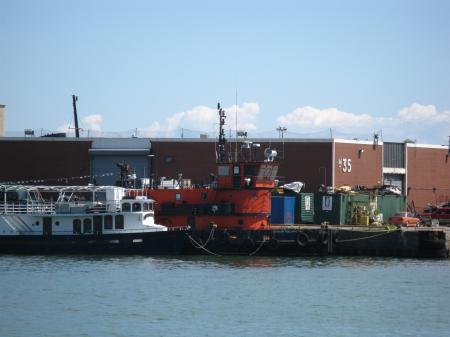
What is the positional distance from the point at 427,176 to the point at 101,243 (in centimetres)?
4043

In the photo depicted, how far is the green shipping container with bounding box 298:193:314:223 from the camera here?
73250 millimetres

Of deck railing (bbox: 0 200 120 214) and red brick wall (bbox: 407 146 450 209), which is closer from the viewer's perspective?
deck railing (bbox: 0 200 120 214)

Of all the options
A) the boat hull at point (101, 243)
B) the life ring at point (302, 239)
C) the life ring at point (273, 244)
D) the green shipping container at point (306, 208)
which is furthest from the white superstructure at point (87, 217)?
the green shipping container at point (306, 208)

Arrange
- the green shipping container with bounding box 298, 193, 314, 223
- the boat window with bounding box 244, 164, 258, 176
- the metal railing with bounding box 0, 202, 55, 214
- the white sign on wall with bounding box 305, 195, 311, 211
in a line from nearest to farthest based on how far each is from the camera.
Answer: the boat window with bounding box 244, 164, 258, 176, the metal railing with bounding box 0, 202, 55, 214, the green shipping container with bounding box 298, 193, 314, 223, the white sign on wall with bounding box 305, 195, 311, 211

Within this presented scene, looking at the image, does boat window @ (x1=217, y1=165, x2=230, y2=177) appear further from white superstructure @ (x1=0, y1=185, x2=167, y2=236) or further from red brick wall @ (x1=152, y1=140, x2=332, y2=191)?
red brick wall @ (x1=152, y1=140, x2=332, y2=191)

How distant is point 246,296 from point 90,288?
22.7 ft

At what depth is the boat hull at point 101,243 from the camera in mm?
60062

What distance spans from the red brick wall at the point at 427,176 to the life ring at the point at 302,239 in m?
30.8

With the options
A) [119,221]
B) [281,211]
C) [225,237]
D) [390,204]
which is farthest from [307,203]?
[119,221]

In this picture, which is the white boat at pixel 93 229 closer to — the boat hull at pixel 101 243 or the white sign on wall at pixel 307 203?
the boat hull at pixel 101 243

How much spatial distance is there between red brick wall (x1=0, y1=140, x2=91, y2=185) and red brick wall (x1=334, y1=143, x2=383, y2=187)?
1854 cm

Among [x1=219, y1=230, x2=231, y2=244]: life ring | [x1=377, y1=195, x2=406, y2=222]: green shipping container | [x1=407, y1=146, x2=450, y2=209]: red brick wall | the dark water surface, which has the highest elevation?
[x1=407, y1=146, x2=450, y2=209]: red brick wall

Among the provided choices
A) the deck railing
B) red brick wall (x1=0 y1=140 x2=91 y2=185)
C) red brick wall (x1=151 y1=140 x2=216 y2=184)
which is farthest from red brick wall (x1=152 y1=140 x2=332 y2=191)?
the deck railing

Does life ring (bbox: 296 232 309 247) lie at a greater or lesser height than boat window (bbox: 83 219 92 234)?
lesser
